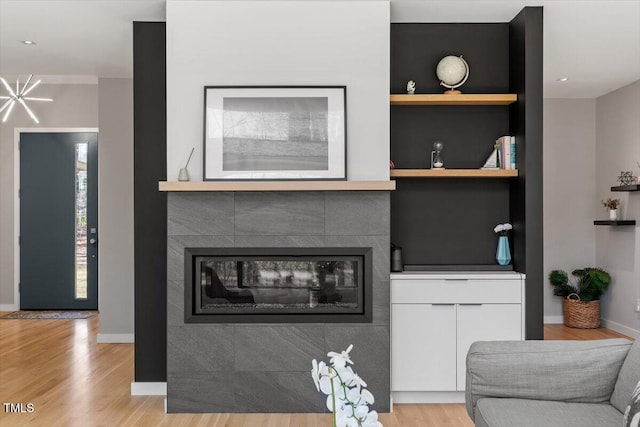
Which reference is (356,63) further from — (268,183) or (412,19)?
(268,183)

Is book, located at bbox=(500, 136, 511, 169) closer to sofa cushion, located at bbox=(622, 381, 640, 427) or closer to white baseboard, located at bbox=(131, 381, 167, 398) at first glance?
sofa cushion, located at bbox=(622, 381, 640, 427)

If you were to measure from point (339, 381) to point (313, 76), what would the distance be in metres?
2.70

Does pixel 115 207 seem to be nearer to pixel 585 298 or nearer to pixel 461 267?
pixel 461 267

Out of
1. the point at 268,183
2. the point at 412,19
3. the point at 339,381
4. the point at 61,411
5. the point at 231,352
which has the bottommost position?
the point at 61,411

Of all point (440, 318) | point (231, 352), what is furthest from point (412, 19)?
point (231, 352)

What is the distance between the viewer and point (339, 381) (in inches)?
55.1

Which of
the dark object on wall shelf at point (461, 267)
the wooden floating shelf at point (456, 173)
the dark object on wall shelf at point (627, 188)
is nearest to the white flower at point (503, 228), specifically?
the dark object on wall shelf at point (461, 267)

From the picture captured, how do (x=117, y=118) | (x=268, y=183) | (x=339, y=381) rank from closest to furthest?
1. (x=339, y=381)
2. (x=268, y=183)
3. (x=117, y=118)

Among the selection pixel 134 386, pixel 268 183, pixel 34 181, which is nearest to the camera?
pixel 268 183

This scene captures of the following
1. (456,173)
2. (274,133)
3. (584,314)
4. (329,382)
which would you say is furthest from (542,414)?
(584,314)

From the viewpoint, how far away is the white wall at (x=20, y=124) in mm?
7055

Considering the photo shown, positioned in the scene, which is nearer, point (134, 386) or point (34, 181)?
point (134, 386)

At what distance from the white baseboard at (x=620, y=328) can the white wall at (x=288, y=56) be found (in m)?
3.76

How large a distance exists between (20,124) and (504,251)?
613cm
